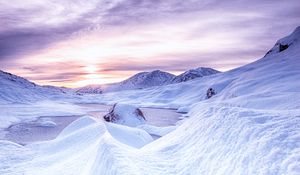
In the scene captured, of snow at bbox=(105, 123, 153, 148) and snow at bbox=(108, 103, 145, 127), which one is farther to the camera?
snow at bbox=(108, 103, 145, 127)

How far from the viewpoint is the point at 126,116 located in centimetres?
2980

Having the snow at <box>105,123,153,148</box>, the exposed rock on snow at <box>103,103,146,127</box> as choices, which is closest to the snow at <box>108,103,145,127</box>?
the exposed rock on snow at <box>103,103,146,127</box>

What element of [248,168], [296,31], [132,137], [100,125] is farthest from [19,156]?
[296,31]

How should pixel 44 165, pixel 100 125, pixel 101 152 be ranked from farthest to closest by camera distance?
1. pixel 100 125
2. pixel 44 165
3. pixel 101 152

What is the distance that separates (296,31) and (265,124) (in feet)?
301

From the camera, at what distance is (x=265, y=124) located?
6.27 metres

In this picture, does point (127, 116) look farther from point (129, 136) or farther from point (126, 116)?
point (129, 136)

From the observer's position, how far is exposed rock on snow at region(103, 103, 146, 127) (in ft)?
95.9

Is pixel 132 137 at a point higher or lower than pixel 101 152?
lower

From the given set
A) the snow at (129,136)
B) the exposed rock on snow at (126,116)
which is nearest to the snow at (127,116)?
the exposed rock on snow at (126,116)

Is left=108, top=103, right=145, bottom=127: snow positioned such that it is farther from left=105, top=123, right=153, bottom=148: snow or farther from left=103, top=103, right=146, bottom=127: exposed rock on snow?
left=105, top=123, right=153, bottom=148: snow

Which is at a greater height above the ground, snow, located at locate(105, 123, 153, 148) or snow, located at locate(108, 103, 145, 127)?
snow, located at locate(105, 123, 153, 148)

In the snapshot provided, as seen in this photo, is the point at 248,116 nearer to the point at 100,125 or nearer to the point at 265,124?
the point at 265,124

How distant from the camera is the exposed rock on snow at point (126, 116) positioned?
29.2 metres
